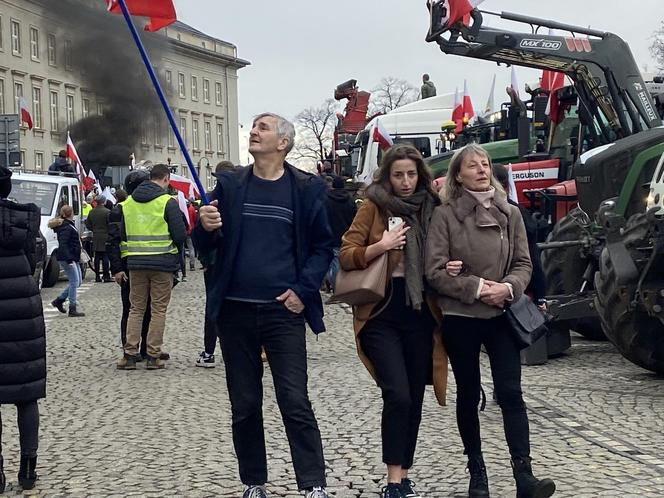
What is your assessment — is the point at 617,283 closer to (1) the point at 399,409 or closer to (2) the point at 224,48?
(1) the point at 399,409

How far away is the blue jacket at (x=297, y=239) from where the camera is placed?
19.4ft

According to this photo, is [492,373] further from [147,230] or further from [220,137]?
[220,137]

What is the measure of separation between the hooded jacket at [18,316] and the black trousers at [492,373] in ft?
7.06

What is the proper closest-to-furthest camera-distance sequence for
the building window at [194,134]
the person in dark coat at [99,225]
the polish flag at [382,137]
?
the polish flag at [382,137], the person in dark coat at [99,225], the building window at [194,134]

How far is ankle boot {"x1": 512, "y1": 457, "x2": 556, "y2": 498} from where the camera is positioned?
5.77 meters

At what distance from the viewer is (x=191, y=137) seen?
297ft

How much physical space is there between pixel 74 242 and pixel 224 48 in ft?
254

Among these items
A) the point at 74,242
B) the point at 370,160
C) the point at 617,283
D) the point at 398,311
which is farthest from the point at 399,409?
the point at 370,160

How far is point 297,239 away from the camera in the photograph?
5969 millimetres

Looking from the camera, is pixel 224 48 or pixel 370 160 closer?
pixel 370 160

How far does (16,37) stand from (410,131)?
43.9m

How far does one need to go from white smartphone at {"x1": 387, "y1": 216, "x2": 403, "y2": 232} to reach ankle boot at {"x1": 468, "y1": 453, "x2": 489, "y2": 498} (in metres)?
1.18

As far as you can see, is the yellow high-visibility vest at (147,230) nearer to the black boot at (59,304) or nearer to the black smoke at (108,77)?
the black boot at (59,304)

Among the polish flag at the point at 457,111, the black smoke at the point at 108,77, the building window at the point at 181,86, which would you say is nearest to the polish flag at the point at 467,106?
the polish flag at the point at 457,111
